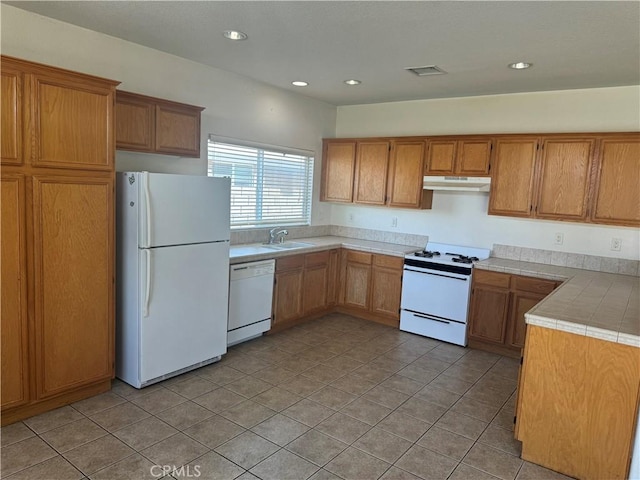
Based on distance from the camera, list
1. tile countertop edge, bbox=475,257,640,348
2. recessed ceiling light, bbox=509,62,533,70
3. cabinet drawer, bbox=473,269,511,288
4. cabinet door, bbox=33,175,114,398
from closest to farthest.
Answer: tile countertop edge, bbox=475,257,640,348, cabinet door, bbox=33,175,114,398, recessed ceiling light, bbox=509,62,533,70, cabinet drawer, bbox=473,269,511,288

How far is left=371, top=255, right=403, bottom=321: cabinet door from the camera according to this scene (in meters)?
4.84

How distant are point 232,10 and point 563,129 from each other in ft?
11.0

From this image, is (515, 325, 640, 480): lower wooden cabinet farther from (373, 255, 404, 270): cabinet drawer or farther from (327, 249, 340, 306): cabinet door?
(327, 249, 340, 306): cabinet door

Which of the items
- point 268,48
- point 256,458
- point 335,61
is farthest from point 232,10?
point 256,458

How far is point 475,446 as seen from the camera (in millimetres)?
2703

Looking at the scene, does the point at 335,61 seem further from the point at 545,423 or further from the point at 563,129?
the point at 545,423

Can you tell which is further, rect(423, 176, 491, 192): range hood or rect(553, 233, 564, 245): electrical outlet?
rect(423, 176, 491, 192): range hood

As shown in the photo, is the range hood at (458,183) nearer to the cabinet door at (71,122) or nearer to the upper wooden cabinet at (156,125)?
the upper wooden cabinet at (156,125)

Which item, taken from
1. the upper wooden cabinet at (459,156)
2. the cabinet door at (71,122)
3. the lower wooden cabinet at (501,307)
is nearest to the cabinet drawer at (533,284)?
the lower wooden cabinet at (501,307)

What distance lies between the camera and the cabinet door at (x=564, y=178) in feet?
12.8

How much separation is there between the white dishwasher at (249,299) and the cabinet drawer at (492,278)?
6.68 ft

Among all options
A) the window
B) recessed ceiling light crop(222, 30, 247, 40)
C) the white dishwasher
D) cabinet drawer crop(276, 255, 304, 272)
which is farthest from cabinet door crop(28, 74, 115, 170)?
cabinet drawer crop(276, 255, 304, 272)

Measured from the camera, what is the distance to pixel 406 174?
4930 millimetres

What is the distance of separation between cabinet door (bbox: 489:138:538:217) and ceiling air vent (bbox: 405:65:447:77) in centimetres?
105
